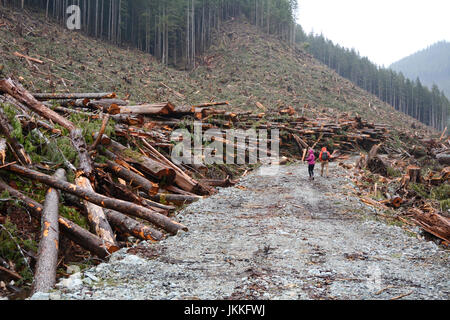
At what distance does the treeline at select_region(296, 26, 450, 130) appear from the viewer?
82812 millimetres

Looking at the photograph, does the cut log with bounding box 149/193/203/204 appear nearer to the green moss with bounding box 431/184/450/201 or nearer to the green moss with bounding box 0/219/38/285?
the green moss with bounding box 0/219/38/285

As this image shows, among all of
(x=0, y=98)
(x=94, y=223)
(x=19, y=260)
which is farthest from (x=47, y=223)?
(x=0, y=98)

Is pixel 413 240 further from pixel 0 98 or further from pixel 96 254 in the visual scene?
pixel 0 98

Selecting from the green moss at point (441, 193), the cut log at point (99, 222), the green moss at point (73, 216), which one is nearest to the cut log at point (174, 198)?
the cut log at point (99, 222)

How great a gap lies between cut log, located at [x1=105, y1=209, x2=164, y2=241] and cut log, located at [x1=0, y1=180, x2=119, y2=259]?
656 millimetres

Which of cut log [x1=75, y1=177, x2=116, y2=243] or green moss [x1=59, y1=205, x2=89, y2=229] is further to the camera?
green moss [x1=59, y1=205, x2=89, y2=229]

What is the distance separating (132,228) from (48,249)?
4.84ft

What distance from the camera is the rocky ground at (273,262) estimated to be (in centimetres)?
303

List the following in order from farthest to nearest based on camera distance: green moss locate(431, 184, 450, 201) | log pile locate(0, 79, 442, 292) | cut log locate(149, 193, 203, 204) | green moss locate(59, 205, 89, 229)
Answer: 1. green moss locate(431, 184, 450, 201)
2. cut log locate(149, 193, 203, 204)
3. green moss locate(59, 205, 89, 229)
4. log pile locate(0, 79, 442, 292)

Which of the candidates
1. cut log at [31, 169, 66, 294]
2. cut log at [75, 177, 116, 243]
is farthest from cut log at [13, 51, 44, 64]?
cut log at [31, 169, 66, 294]

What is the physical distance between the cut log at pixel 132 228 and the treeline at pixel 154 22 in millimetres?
35441

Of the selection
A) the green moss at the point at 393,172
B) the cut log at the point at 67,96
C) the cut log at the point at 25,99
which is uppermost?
the cut log at the point at 67,96

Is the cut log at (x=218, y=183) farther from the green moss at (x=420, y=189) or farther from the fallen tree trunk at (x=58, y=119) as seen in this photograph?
the green moss at (x=420, y=189)
